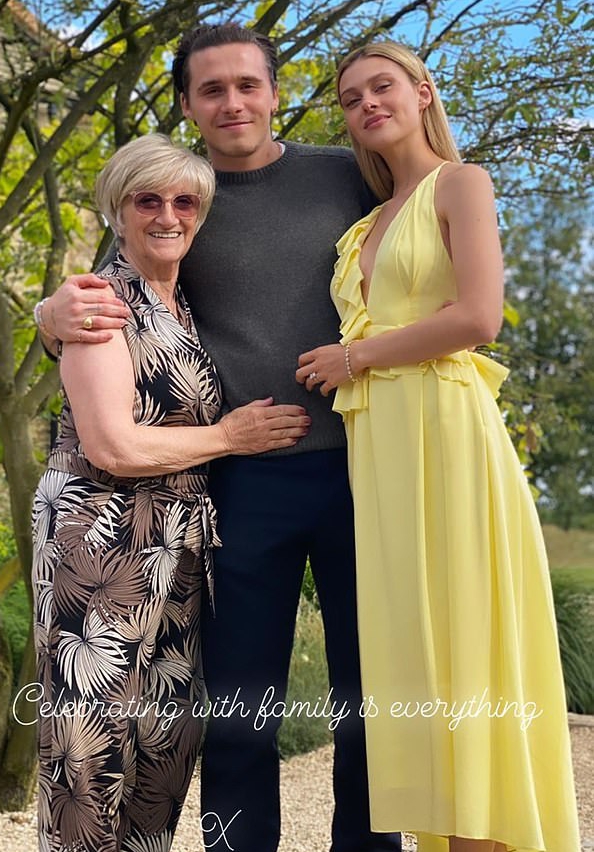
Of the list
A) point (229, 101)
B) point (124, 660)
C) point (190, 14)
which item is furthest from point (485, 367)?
point (190, 14)

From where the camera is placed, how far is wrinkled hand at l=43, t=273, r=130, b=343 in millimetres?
2854

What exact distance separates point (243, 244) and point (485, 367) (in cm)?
75

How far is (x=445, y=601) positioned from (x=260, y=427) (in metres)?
0.67

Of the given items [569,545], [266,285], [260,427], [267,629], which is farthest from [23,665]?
[569,545]

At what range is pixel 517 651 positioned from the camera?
109 inches

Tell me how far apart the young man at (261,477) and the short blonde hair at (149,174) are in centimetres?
19

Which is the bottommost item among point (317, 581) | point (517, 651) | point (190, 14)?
point (517, 651)

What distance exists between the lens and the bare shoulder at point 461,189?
9.23 feet

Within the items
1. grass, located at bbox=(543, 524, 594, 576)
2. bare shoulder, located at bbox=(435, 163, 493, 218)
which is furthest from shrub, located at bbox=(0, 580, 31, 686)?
grass, located at bbox=(543, 524, 594, 576)

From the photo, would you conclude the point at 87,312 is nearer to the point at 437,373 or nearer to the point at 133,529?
the point at 133,529

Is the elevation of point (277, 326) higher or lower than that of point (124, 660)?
higher

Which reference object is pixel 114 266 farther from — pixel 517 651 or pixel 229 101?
pixel 517 651

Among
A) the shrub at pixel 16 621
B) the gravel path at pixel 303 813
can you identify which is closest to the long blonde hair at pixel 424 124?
the gravel path at pixel 303 813

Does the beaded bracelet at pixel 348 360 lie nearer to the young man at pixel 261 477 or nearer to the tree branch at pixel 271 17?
the young man at pixel 261 477
